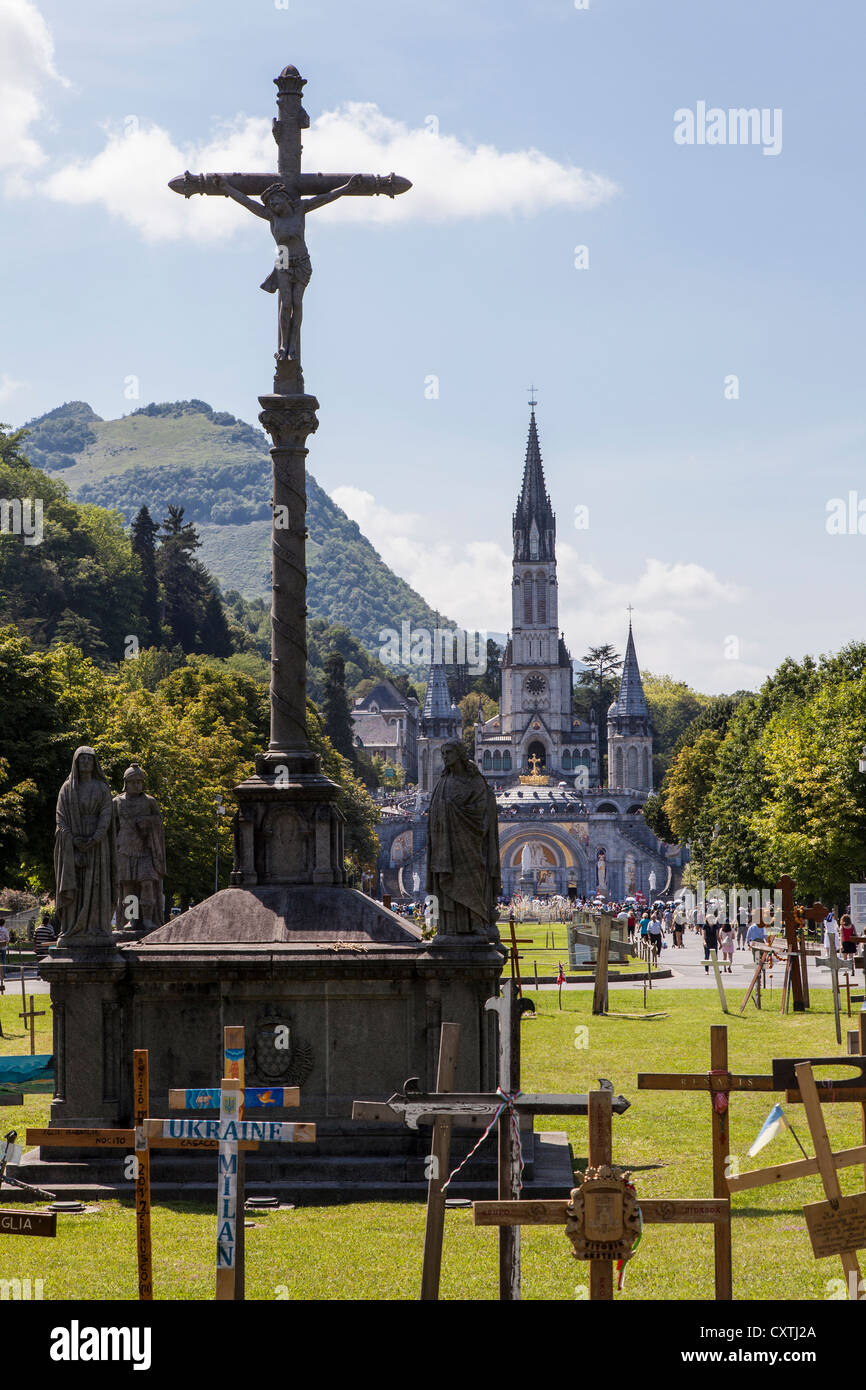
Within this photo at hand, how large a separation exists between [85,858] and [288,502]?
13.6 feet

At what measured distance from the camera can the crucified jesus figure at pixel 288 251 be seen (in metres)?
18.3

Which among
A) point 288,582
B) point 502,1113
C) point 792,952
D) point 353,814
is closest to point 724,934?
point 792,952

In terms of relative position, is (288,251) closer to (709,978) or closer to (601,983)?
(601,983)

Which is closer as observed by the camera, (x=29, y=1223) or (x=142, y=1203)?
(x=29, y=1223)

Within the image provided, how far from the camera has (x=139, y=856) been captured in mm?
→ 19219

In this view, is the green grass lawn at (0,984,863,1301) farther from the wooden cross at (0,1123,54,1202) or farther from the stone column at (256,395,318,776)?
the stone column at (256,395,318,776)

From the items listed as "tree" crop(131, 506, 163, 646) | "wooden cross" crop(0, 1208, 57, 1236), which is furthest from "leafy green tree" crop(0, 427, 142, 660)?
"wooden cross" crop(0, 1208, 57, 1236)

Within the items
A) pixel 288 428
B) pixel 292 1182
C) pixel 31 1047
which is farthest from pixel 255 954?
pixel 31 1047

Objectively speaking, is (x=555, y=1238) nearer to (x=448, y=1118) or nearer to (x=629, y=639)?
(x=448, y=1118)

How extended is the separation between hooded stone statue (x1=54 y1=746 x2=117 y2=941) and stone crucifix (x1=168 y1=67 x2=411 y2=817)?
153 centimetres

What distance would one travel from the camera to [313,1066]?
16.4 meters

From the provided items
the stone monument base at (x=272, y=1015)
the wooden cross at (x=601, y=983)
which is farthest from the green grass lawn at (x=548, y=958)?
the stone monument base at (x=272, y=1015)

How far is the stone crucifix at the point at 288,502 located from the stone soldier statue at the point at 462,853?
1.74 metres

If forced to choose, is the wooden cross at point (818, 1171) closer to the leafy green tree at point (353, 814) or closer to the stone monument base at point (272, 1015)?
the stone monument base at point (272, 1015)
